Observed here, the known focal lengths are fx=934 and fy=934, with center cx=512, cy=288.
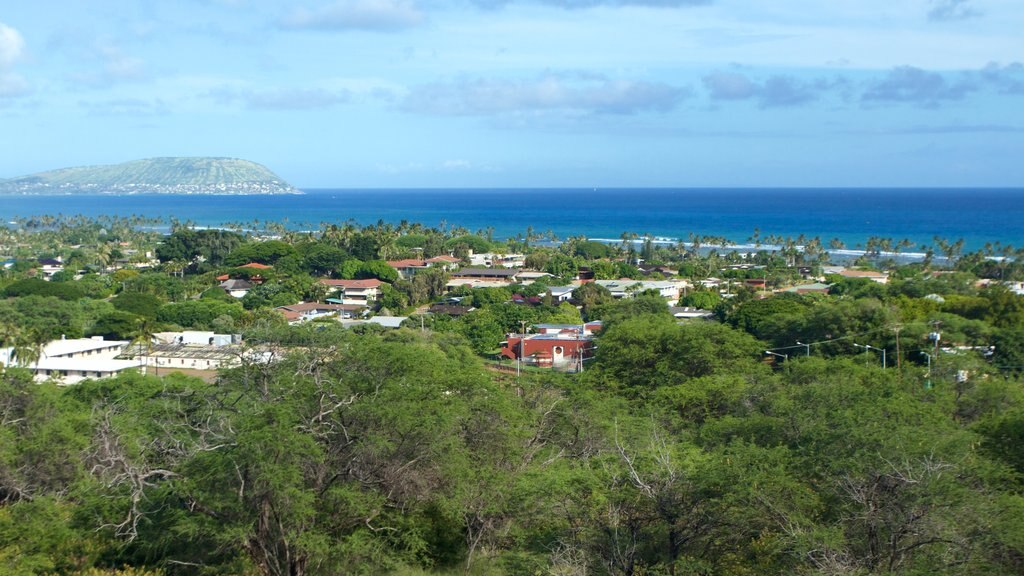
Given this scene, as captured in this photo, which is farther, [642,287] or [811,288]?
[642,287]

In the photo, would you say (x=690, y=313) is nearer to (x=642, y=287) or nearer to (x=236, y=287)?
(x=642, y=287)

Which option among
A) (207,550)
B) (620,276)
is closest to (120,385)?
(207,550)

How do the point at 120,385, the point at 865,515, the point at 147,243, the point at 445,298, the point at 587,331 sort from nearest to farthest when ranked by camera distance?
the point at 865,515
the point at 120,385
the point at 587,331
the point at 445,298
the point at 147,243

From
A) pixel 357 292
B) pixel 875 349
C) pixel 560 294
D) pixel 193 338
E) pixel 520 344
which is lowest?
pixel 193 338

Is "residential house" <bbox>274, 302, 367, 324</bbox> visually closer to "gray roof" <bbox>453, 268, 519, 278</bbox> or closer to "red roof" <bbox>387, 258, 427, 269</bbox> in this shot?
"gray roof" <bbox>453, 268, 519, 278</bbox>

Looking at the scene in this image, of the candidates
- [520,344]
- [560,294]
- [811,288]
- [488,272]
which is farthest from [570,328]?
[488,272]

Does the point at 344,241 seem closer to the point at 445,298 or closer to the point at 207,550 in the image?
the point at 445,298

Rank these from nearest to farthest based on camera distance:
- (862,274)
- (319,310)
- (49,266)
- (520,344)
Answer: (520,344) < (319,310) < (862,274) < (49,266)

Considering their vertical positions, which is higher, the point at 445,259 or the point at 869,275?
the point at 445,259

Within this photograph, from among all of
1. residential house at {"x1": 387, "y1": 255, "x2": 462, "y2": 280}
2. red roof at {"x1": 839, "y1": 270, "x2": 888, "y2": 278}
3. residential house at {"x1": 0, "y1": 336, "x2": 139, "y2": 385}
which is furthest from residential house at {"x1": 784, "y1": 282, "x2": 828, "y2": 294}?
residential house at {"x1": 0, "y1": 336, "x2": 139, "y2": 385}

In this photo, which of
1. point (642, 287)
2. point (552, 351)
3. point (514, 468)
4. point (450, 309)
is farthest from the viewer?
point (642, 287)
